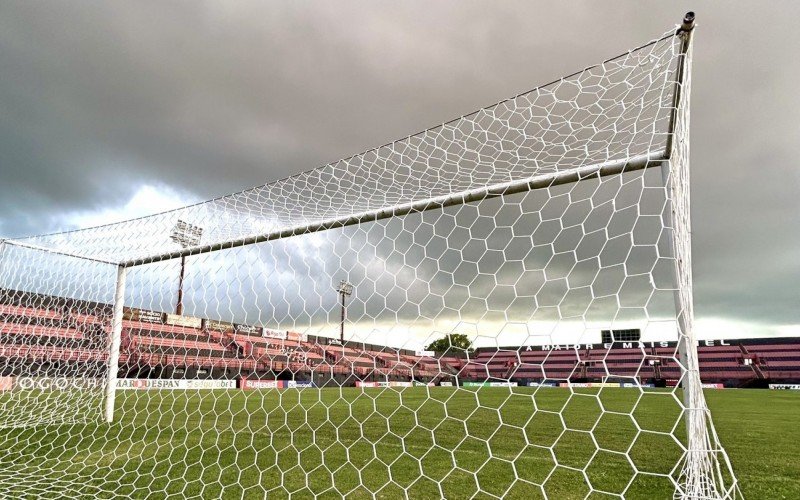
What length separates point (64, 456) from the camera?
344 cm

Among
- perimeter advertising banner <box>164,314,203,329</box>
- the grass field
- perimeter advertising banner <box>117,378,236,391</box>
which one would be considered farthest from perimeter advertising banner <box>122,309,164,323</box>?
perimeter advertising banner <box>164,314,203,329</box>

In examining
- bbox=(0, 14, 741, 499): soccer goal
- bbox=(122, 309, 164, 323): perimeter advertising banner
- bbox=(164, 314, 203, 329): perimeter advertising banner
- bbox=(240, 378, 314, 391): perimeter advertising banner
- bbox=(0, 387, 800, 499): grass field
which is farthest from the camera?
bbox=(240, 378, 314, 391): perimeter advertising banner

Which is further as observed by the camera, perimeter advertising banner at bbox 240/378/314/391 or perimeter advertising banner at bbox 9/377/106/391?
perimeter advertising banner at bbox 240/378/314/391

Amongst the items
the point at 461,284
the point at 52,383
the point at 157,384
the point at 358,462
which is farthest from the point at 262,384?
the point at 461,284

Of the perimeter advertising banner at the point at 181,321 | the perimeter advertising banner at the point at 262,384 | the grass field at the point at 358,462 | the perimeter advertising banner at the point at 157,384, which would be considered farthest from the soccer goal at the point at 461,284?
the perimeter advertising banner at the point at 181,321

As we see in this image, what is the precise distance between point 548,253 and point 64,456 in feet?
13.3

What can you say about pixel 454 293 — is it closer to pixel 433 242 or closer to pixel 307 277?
pixel 433 242

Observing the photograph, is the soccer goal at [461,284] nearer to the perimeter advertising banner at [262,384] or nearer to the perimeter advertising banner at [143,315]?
the perimeter advertising banner at [143,315]

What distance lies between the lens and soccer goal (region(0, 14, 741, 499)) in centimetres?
210

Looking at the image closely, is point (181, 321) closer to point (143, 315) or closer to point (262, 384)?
point (262, 384)

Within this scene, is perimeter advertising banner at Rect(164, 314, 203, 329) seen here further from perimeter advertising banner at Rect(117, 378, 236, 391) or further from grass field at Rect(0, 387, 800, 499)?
grass field at Rect(0, 387, 800, 499)

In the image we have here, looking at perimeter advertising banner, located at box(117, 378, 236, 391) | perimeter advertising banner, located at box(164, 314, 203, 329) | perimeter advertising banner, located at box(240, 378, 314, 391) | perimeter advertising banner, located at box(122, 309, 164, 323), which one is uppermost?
perimeter advertising banner, located at box(164, 314, 203, 329)

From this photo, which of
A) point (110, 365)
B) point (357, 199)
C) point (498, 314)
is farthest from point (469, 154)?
point (110, 365)

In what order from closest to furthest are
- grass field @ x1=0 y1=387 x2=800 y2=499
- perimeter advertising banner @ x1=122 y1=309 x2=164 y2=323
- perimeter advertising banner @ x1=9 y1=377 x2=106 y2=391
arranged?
grass field @ x1=0 y1=387 x2=800 y2=499 → perimeter advertising banner @ x1=122 y1=309 x2=164 y2=323 → perimeter advertising banner @ x1=9 y1=377 x2=106 y2=391
